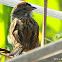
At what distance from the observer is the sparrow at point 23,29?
0.56 meters

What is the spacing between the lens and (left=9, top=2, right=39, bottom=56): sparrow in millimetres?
556

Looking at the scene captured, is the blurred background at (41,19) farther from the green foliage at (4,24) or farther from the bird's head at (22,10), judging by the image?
the bird's head at (22,10)

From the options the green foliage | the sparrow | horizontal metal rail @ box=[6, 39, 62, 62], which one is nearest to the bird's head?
the sparrow

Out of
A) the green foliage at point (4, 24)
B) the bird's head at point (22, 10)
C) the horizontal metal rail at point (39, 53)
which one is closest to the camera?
the horizontal metal rail at point (39, 53)

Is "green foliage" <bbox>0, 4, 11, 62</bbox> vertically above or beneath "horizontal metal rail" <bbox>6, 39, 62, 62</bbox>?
beneath

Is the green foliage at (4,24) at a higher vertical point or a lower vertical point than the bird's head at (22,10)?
lower

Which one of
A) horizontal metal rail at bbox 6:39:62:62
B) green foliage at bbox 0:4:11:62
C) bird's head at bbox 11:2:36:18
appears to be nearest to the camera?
horizontal metal rail at bbox 6:39:62:62

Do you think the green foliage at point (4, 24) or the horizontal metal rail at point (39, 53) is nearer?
the horizontal metal rail at point (39, 53)

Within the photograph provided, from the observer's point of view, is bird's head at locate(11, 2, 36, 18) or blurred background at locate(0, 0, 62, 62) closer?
bird's head at locate(11, 2, 36, 18)

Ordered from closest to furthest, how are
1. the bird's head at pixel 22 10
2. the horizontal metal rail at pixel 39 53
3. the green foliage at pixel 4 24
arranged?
the horizontal metal rail at pixel 39 53
the bird's head at pixel 22 10
the green foliage at pixel 4 24

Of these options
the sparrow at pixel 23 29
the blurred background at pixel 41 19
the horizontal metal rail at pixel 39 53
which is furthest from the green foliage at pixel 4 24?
the horizontal metal rail at pixel 39 53

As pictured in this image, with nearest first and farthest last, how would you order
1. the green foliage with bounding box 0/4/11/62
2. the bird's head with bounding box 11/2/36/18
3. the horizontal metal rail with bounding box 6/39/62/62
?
the horizontal metal rail with bounding box 6/39/62/62 < the bird's head with bounding box 11/2/36/18 < the green foliage with bounding box 0/4/11/62

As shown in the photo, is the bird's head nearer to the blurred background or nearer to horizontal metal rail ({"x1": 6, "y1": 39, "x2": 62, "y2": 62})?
the blurred background

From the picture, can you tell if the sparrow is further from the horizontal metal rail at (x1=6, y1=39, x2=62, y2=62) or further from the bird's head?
the horizontal metal rail at (x1=6, y1=39, x2=62, y2=62)
